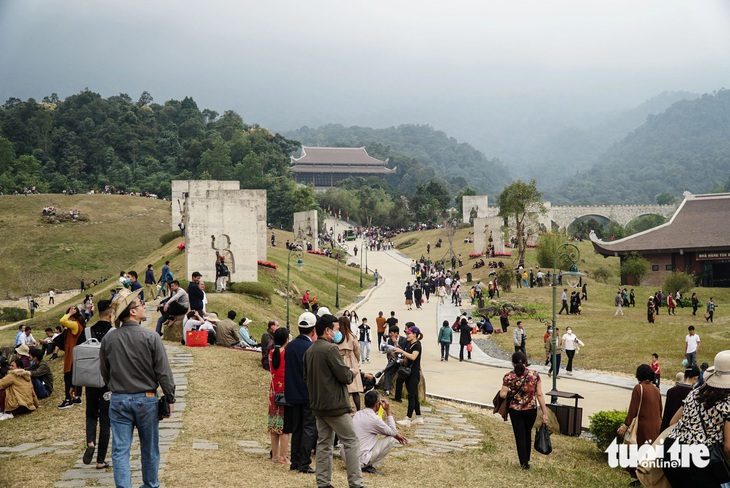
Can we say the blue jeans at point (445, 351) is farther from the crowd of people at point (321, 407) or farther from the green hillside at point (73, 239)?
the green hillside at point (73, 239)

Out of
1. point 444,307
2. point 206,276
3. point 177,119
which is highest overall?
point 177,119

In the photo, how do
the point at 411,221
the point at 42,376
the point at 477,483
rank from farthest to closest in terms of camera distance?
the point at 411,221 < the point at 42,376 < the point at 477,483

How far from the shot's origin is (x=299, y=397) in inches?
360

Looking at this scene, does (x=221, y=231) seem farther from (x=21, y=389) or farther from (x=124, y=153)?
(x=124, y=153)

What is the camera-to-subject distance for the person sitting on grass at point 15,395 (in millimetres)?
12398

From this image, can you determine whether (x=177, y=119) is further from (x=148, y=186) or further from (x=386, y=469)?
(x=386, y=469)

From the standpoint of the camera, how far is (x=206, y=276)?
30938mm

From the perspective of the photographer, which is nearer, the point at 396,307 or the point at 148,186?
the point at 396,307

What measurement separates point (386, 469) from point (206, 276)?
2205 cm

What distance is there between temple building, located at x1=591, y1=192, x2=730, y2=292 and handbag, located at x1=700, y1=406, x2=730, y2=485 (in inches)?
1896

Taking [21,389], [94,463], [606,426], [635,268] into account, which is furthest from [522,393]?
[635,268]

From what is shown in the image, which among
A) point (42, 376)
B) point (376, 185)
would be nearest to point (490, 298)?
point (42, 376)

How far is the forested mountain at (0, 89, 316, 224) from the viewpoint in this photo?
78062 mm

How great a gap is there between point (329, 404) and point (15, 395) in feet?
21.1
